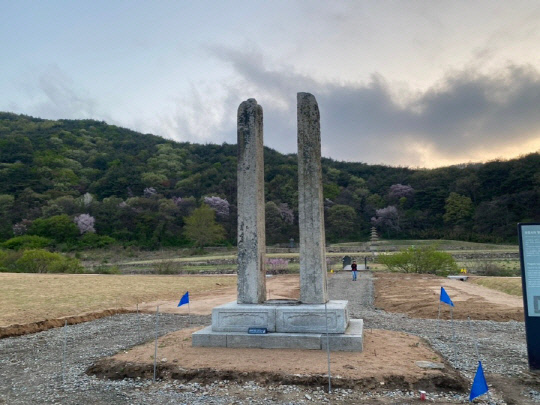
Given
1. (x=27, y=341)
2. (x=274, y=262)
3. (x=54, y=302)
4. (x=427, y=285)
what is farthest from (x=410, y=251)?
(x=27, y=341)

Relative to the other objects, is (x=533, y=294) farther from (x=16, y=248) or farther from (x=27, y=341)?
(x=16, y=248)

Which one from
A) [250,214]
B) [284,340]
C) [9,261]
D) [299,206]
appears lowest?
[284,340]

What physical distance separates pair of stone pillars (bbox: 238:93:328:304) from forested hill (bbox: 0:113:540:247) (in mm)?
45890

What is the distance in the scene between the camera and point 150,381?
6.30 meters

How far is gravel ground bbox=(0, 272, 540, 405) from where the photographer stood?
5.46 metres

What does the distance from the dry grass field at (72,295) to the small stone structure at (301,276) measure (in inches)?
311

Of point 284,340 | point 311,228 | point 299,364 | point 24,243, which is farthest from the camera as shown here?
point 24,243

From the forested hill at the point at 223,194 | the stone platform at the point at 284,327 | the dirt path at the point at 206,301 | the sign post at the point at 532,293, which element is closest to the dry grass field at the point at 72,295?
the dirt path at the point at 206,301

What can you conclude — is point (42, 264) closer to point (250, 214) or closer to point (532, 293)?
point (250, 214)

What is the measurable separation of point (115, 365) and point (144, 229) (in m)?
51.6

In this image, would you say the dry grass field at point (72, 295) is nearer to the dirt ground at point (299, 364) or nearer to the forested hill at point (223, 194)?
the dirt ground at point (299, 364)

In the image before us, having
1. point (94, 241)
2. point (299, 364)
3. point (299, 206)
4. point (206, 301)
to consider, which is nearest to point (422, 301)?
point (206, 301)

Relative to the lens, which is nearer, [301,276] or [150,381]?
[150,381]

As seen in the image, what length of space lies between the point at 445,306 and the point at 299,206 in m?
9.30
